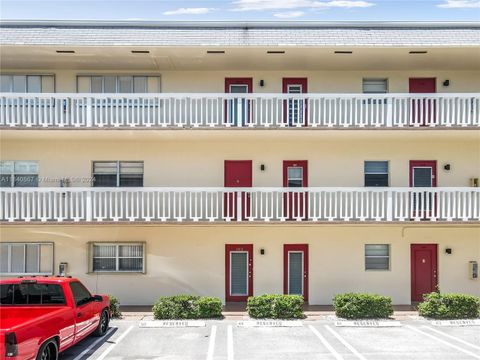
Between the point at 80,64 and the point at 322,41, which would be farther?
the point at 80,64

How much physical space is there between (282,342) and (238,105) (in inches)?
294

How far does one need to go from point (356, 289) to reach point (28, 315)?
10.6 m

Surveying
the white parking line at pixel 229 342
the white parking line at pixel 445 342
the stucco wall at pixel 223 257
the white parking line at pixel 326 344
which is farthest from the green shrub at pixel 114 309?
the white parking line at pixel 445 342

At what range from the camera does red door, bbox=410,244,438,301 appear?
15438 mm

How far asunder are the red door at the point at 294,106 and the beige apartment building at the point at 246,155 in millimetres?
56

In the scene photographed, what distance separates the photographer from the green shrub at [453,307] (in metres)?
13.3

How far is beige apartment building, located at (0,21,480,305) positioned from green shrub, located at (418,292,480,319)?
1.88 metres

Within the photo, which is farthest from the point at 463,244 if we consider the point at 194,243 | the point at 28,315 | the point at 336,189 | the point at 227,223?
the point at 28,315

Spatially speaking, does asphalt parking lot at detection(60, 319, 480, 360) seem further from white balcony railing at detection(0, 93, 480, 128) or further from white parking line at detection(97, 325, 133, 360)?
white balcony railing at detection(0, 93, 480, 128)

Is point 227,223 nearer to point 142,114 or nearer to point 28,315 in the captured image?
point 142,114

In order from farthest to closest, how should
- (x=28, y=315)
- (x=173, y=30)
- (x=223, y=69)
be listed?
(x=223, y=69)
(x=173, y=30)
(x=28, y=315)

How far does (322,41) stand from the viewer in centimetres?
1408

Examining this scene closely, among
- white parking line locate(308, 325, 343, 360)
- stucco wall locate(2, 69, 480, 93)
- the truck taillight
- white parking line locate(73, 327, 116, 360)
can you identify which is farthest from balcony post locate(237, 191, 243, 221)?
the truck taillight

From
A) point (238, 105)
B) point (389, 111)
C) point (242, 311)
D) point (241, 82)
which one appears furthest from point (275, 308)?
point (241, 82)
